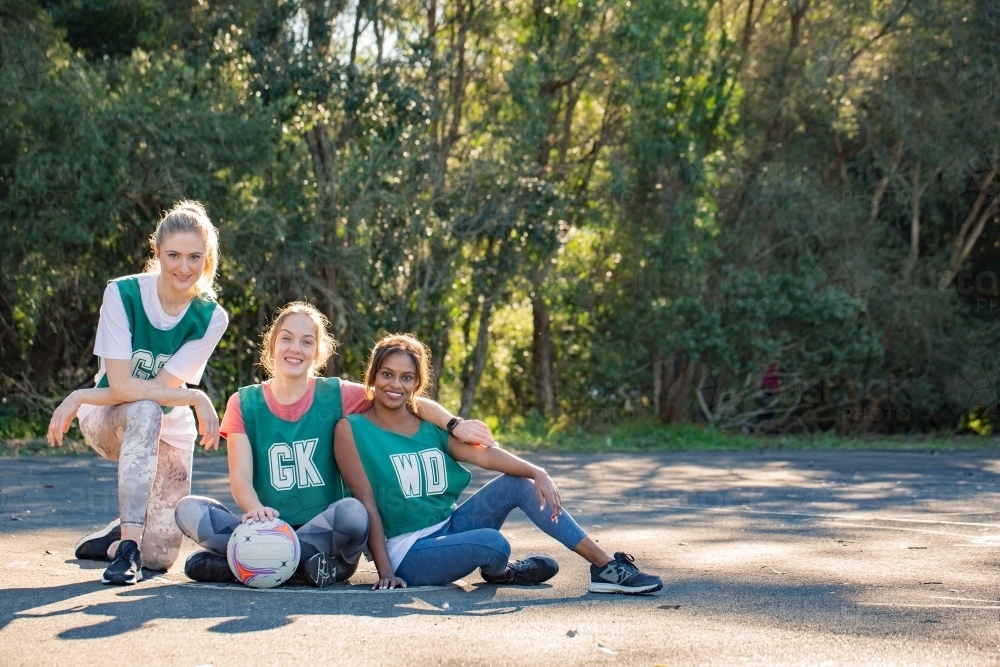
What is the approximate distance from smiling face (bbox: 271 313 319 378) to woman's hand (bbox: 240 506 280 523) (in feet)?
2.06

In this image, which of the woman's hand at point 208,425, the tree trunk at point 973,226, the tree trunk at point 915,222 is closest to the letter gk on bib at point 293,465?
the woman's hand at point 208,425

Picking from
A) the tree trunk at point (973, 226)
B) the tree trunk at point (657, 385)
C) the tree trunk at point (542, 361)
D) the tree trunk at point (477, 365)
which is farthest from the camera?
the tree trunk at point (542, 361)

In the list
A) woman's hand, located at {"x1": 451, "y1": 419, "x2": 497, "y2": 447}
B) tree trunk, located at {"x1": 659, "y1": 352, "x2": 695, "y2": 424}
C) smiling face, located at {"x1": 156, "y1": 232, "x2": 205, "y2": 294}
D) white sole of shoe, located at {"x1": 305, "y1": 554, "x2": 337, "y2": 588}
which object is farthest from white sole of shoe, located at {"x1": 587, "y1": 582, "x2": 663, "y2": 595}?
tree trunk, located at {"x1": 659, "y1": 352, "x2": 695, "y2": 424}

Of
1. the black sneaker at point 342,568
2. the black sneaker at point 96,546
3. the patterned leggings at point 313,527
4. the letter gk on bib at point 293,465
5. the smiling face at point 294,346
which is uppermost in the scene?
the smiling face at point 294,346

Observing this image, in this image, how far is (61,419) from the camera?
5.38 metres

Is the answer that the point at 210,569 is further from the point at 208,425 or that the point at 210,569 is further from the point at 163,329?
the point at 163,329

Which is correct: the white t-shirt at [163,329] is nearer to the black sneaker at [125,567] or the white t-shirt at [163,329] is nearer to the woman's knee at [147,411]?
the woman's knee at [147,411]

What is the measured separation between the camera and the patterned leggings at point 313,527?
5.21 metres

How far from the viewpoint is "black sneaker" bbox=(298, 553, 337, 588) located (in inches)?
Answer: 205

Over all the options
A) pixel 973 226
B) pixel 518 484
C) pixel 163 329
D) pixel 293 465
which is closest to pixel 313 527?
pixel 293 465

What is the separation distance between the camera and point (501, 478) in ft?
17.9

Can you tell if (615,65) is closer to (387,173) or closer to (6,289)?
(387,173)

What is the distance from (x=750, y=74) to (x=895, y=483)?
441 inches

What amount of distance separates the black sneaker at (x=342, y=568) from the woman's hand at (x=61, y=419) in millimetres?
1268
